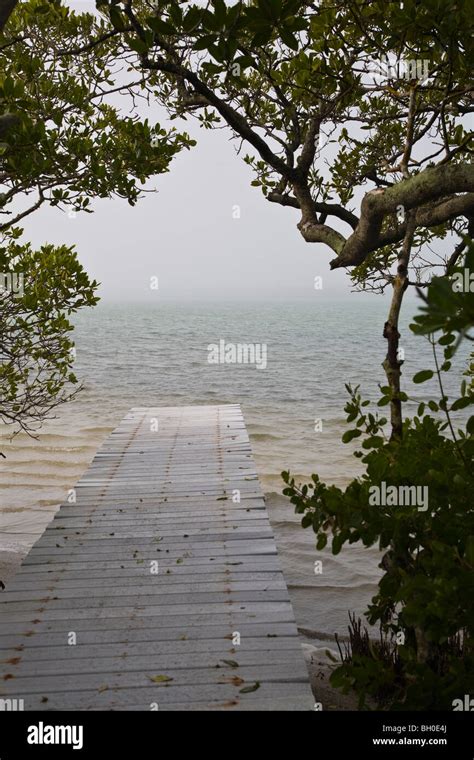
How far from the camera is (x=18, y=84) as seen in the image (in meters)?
4.05

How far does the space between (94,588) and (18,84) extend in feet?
10.3

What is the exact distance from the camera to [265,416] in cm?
2414

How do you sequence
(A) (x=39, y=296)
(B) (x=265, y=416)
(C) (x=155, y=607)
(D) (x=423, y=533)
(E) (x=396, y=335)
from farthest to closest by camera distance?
1. (B) (x=265, y=416)
2. (A) (x=39, y=296)
3. (C) (x=155, y=607)
4. (E) (x=396, y=335)
5. (D) (x=423, y=533)

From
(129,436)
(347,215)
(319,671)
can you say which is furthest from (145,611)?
(129,436)

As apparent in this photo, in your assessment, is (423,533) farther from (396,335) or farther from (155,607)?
(155,607)

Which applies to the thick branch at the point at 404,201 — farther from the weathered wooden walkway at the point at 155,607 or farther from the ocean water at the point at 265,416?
the ocean water at the point at 265,416

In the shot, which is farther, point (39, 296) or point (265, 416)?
point (265, 416)

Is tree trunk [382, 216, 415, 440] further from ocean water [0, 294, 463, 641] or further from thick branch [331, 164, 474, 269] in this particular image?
ocean water [0, 294, 463, 641]

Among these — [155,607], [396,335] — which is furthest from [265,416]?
[396,335]

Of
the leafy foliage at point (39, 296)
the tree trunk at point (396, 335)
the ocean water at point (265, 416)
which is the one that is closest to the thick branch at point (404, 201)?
the tree trunk at point (396, 335)

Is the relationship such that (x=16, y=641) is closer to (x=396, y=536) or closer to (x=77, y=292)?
(x=396, y=536)

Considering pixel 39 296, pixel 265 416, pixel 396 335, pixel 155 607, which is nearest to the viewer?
pixel 396 335

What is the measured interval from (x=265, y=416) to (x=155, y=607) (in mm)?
19640

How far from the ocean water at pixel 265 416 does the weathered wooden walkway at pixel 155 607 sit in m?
2.05
